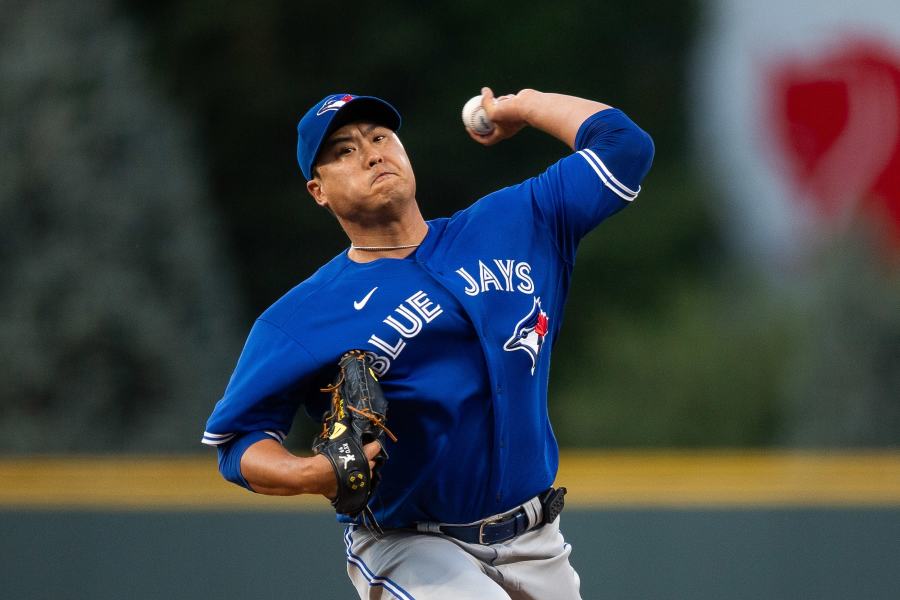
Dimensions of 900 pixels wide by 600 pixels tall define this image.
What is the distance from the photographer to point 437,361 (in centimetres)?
332

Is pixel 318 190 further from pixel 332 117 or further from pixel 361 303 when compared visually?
pixel 361 303

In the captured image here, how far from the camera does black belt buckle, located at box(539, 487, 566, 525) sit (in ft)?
11.5

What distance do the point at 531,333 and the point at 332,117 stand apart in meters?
0.76

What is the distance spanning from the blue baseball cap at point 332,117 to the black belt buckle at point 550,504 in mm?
1068

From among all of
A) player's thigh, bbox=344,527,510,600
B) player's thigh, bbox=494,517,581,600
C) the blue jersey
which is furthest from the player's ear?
player's thigh, bbox=494,517,581,600

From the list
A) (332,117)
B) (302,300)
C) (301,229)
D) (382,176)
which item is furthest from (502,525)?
(301,229)

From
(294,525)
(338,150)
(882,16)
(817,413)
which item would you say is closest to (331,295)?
(338,150)

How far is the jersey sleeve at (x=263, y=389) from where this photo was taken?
10.4 feet

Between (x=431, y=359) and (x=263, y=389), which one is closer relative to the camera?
(x=263, y=389)

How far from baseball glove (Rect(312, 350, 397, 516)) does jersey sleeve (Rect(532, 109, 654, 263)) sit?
2.73 ft

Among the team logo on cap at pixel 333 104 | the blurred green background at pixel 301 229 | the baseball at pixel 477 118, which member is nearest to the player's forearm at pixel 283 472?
the team logo on cap at pixel 333 104

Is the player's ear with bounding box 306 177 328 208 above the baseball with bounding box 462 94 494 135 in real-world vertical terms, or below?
below

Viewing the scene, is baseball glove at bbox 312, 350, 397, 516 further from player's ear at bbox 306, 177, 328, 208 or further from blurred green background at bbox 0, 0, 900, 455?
blurred green background at bbox 0, 0, 900, 455

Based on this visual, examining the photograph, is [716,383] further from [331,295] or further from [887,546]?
[331,295]
